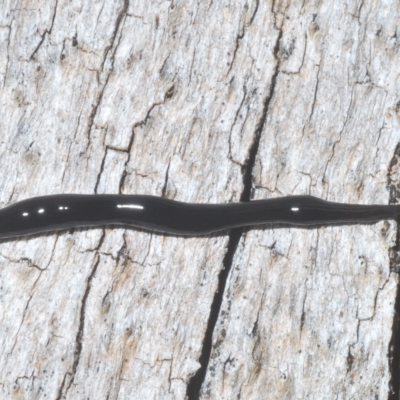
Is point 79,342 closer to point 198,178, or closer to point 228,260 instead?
point 228,260

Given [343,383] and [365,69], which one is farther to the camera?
[365,69]

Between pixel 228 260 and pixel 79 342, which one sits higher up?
pixel 228 260

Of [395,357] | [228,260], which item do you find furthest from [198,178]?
[395,357]

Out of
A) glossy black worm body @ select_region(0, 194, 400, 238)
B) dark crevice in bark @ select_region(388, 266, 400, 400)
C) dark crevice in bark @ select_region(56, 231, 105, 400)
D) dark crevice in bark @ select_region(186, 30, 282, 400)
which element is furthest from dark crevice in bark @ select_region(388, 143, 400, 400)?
dark crevice in bark @ select_region(56, 231, 105, 400)

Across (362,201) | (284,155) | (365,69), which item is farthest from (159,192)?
(365,69)

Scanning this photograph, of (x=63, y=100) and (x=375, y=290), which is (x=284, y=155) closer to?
(x=375, y=290)

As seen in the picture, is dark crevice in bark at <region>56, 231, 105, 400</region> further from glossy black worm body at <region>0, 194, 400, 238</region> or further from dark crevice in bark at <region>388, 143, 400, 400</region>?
dark crevice in bark at <region>388, 143, 400, 400</region>

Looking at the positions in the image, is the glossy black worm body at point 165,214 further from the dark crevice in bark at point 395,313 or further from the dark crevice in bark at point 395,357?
the dark crevice in bark at point 395,357
